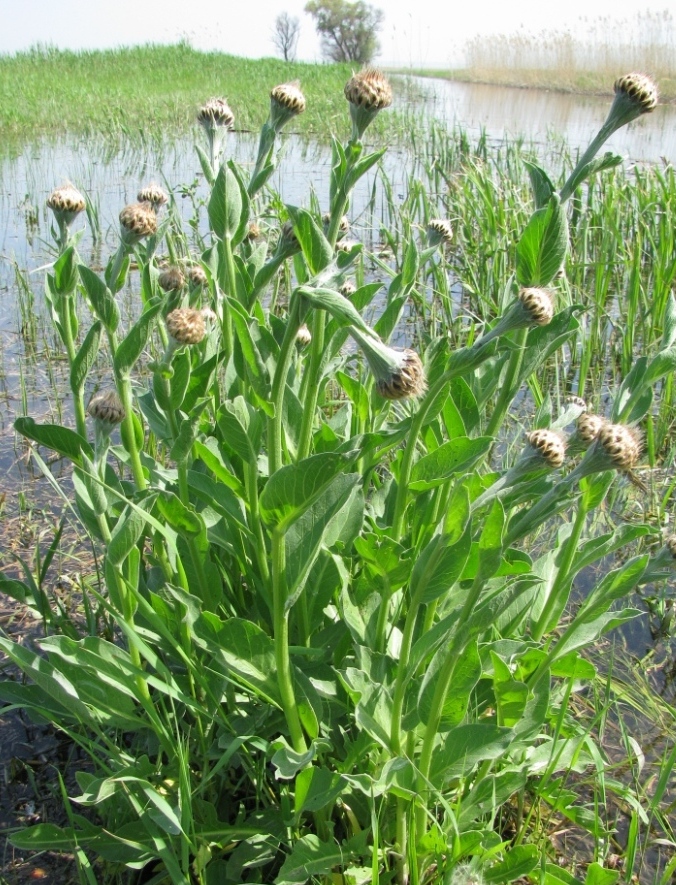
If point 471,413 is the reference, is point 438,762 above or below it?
below

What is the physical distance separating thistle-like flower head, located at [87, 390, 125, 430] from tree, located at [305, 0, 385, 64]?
52.5 meters

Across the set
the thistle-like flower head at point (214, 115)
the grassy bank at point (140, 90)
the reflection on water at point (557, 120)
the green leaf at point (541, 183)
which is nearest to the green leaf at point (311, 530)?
the green leaf at point (541, 183)

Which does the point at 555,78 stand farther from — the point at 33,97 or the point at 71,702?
the point at 71,702

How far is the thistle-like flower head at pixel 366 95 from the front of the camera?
1.25 metres

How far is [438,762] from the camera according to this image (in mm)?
1329

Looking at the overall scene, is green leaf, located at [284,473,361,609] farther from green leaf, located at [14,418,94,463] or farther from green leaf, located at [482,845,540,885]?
green leaf, located at [482,845,540,885]

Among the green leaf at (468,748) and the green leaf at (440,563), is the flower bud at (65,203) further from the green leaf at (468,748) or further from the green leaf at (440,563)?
the green leaf at (468,748)

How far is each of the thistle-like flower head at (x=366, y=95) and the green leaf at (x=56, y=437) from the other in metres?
0.68

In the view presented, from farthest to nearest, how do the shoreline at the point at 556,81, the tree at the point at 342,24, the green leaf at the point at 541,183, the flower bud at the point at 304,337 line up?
the tree at the point at 342,24 → the shoreline at the point at 556,81 → the flower bud at the point at 304,337 → the green leaf at the point at 541,183

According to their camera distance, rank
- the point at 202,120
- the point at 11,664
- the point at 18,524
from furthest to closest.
Answer: the point at 18,524 → the point at 11,664 → the point at 202,120

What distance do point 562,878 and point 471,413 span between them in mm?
853

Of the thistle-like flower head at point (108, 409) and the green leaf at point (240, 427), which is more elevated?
the thistle-like flower head at point (108, 409)

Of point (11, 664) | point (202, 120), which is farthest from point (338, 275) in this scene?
point (11, 664)

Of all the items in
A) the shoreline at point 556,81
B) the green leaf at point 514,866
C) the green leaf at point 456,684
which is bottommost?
the green leaf at point 514,866
